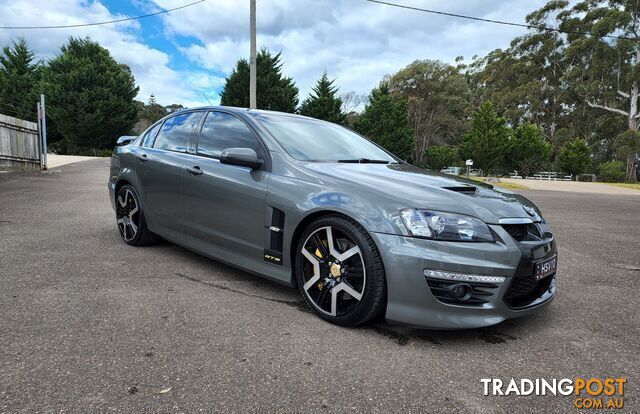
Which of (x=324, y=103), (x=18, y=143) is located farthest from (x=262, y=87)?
(x=18, y=143)

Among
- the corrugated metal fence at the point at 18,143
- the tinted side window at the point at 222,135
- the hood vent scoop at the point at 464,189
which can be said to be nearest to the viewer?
the hood vent scoop at the point at 464,189

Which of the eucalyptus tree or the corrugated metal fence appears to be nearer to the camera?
the corrugated metal fence

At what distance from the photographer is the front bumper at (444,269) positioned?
8.17ft

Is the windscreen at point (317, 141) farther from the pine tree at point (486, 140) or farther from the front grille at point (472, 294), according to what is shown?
the pine tree at point (486, 140)

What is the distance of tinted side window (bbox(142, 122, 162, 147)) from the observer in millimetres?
4695

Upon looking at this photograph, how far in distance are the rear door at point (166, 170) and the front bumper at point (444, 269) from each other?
7.22 ft

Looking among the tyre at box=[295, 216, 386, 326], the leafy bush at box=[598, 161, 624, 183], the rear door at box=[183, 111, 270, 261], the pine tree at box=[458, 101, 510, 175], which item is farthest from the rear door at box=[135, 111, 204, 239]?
the leafy bush at box=[598, 161, 624, 183]

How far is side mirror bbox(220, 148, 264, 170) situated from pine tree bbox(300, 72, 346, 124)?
30912mm

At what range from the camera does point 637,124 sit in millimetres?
40250

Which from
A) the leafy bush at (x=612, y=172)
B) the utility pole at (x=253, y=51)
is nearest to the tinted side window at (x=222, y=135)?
the utility pole at (x=253, y=51)

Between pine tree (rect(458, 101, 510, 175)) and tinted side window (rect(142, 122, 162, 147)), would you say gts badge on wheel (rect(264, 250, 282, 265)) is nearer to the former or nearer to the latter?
tinted side window (rect(142, 122, 162, 147))

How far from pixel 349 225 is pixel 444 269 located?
64 cm

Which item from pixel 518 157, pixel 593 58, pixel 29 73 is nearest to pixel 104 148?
pixel 29 73

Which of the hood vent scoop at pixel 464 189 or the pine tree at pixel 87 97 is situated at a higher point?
the pine tree at pixel 87 97
